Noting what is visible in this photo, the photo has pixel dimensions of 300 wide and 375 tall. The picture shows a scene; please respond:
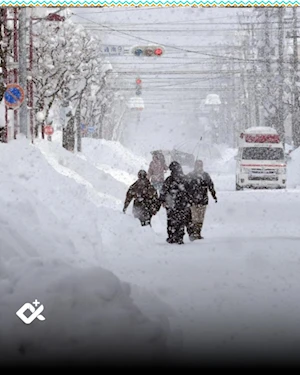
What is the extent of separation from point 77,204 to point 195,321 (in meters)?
9.48

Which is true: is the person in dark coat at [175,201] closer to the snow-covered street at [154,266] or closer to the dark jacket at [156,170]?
the snow-covered street at [154,266]

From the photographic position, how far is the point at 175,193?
15.8m

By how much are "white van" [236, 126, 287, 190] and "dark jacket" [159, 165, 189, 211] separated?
1820 centimetres

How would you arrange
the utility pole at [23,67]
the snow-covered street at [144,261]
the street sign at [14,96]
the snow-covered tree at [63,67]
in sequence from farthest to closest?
the snow-covered tree at [63,67]
the utility pole at [23,67]
the street sign at [14,96]
the snow-covered street at [144,261]

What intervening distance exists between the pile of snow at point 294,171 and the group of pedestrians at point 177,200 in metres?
23.4

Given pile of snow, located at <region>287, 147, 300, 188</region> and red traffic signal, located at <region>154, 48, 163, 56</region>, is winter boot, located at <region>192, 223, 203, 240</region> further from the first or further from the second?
pile of snow, located at <region>287, 147, 300, 188</region>

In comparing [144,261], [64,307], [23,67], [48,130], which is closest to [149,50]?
[48,130]

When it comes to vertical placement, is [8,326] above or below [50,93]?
below

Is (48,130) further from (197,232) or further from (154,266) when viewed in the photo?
(154,266)

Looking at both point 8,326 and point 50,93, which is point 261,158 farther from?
point 8,326

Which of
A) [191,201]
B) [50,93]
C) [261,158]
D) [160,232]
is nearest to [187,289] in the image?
[191,201]

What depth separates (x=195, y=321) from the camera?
788 centimetres

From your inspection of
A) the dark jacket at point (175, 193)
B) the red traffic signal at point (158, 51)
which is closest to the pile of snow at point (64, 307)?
the dark jacket at point (175, 193)

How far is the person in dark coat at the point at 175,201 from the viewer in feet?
51.9
